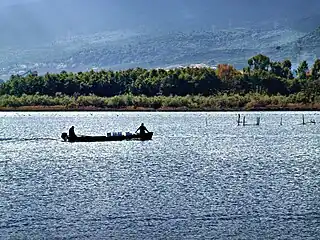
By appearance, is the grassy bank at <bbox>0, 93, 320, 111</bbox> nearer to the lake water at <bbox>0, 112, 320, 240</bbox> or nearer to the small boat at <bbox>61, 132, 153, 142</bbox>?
the small boat at <bbox>61, 132, 153, 142</bbox>

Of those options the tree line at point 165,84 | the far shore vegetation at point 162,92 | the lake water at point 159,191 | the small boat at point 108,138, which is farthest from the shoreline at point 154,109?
the lake water at point 159,191

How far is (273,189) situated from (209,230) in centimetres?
998

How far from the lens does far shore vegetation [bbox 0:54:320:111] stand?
456ft

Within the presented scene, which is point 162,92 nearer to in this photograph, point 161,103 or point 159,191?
point 161,103

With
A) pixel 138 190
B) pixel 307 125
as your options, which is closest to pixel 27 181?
pixel 138 190

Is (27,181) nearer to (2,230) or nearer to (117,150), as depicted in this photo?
(2,230)

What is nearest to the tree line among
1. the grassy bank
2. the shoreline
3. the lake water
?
the shoreline

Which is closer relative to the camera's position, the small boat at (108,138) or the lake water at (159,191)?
the lake water at (159,191)

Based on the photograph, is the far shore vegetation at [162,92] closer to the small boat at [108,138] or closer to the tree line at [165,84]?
the tree line at [165,84]

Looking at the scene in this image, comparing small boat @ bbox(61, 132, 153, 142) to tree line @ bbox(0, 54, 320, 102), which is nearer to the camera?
small boat @ bbox(61, 132, 153, 142)

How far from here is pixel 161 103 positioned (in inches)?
5600

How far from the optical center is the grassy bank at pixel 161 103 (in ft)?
454

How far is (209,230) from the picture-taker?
2664 centimetres

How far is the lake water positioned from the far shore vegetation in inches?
2960
